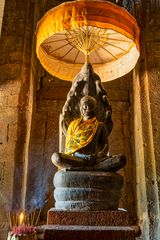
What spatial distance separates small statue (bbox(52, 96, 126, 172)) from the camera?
121 inches

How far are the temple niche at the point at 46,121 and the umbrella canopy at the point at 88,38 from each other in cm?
44

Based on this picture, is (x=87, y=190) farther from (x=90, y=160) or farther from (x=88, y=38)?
(x=88, y=38)

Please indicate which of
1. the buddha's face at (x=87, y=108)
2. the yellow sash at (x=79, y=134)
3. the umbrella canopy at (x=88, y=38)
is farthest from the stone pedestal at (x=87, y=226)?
the umbrella canopy at (x=88, y=38)

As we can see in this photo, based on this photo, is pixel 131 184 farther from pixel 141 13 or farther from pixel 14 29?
pixel 14 29

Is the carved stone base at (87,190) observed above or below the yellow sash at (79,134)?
below

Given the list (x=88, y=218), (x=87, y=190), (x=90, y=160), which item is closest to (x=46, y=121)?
(x=90, y=160)

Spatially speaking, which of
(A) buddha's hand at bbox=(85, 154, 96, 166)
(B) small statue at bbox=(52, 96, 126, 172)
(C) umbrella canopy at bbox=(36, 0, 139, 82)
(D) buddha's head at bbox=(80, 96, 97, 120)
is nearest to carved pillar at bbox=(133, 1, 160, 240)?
(C) umbrella canopy at bbox=(36, 0, 139, 82)

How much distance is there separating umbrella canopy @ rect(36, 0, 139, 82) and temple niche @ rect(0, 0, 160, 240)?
1.44 feet

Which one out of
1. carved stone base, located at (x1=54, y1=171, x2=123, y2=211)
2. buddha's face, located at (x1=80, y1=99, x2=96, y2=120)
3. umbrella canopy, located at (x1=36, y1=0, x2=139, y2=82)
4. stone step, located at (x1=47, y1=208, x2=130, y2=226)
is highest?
umbrella canopy, located at (x1=36, y1=0, x2=139, y2=82)

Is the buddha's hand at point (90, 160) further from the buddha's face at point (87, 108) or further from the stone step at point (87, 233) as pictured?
the stone step at point (87, 233)

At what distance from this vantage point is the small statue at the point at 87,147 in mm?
3086

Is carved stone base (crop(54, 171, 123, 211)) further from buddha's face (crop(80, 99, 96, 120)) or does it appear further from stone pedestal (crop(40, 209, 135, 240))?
buddha's face (crop(80, 99, 96, 120))

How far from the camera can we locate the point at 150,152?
13.5ft

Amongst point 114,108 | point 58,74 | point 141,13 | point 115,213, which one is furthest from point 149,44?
point 115,213
